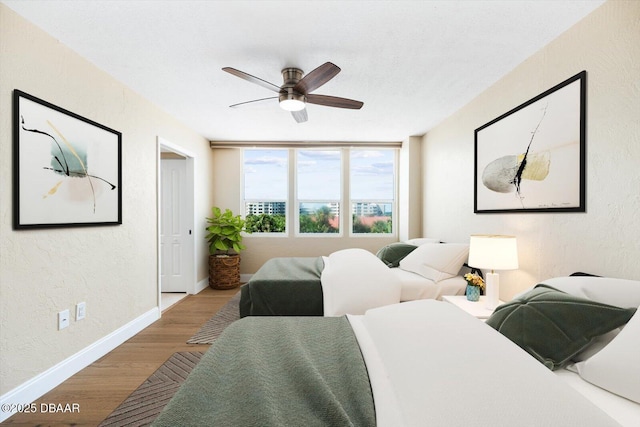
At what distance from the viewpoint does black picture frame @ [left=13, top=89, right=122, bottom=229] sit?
190 centimetres

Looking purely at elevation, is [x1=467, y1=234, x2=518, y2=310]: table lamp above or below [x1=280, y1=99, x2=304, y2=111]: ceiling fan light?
below

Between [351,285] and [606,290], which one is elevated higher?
[606,290]

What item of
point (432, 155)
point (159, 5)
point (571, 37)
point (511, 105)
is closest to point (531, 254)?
point (511, 105)

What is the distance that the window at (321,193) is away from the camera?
17.8 ft

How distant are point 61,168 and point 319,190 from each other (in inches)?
148

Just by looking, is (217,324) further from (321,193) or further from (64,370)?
(321,193)

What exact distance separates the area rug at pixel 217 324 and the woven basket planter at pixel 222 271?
74 centimetres

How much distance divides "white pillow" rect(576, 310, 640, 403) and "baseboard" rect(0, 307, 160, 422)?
3050 millimetres

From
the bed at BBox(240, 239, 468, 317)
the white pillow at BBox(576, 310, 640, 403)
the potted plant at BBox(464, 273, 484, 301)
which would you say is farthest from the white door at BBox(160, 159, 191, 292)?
the white pillow at BBox(576, 310, 640, 403)

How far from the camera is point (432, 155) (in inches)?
172

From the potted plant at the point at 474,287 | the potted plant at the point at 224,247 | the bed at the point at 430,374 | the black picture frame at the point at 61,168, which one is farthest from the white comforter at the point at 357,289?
the potted plant at the point at 224,247

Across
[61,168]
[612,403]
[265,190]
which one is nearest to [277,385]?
[612,403]

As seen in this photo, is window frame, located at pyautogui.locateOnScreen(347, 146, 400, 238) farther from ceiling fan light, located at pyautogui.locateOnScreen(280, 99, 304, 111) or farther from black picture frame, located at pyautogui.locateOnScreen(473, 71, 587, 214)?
ceiling fan light, located at pyautogui.locateOnScreen(280, 99, 304, 111)

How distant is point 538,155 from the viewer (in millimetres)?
2240
